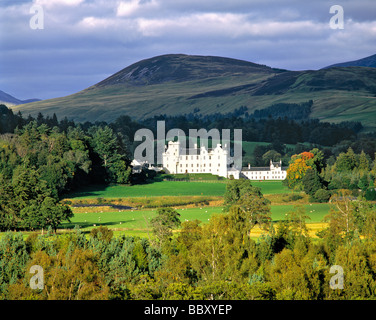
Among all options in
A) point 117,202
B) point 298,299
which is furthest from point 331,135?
point 298,299

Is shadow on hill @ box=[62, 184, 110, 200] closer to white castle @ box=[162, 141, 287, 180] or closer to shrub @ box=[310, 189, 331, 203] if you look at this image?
shrub @ box=[310, 189, 331, 203]

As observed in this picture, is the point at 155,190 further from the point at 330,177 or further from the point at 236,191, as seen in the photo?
the point at 330,177

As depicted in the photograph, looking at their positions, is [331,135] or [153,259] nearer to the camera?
[153,259]

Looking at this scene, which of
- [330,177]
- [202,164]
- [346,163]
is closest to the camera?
[330,177]

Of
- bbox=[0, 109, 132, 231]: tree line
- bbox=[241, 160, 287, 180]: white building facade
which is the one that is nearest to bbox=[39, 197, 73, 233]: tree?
bbox=[0, 109, 132, 231]: tree line

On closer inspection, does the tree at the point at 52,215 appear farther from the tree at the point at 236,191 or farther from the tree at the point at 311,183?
the tree at the point at 311,183

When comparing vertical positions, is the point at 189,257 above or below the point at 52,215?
above

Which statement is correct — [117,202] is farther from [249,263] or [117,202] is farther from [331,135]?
[331,135]

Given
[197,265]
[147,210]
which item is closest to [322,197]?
[147,210]

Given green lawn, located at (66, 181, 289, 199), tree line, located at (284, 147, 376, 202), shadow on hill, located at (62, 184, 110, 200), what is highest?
tree line, located at (284, 147, 376, 202)
